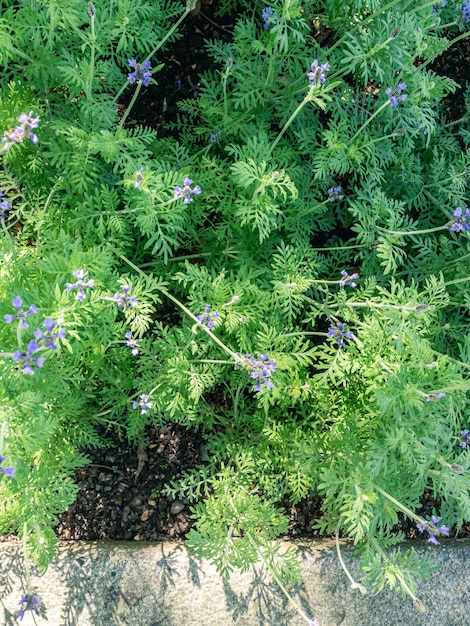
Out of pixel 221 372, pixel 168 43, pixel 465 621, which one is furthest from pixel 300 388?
pixel 168 43

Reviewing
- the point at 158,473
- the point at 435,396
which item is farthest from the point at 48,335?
the point at 158,473

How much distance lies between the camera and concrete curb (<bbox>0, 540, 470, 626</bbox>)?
280 centimetres

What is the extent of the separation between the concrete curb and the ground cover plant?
0.18m

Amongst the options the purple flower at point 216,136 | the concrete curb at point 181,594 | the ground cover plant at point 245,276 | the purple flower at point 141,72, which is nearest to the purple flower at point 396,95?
the ground cover plant at point 245,276

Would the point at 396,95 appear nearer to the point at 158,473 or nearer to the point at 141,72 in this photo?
the point at 141,72

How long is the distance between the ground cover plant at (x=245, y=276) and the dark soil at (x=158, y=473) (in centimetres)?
18

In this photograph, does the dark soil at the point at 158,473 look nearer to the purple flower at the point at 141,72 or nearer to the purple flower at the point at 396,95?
the purple flower at the point at 141,72

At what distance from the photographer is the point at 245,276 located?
104 inches

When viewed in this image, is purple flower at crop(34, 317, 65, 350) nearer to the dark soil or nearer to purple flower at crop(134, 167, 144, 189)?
purple flower at crop(134, 167, 144, 189)

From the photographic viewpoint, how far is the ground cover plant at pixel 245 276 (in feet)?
7.30

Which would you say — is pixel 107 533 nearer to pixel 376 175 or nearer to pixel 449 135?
pixel 376 175

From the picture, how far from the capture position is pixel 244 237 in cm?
281

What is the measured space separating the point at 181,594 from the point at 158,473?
25.1 inches

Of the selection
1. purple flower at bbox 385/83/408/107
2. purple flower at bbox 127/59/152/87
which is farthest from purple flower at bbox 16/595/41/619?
purple flower at bbox 385/83/408/107
